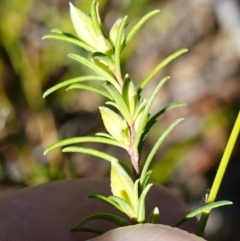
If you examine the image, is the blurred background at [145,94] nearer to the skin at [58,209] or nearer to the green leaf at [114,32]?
the skin at [58,209]

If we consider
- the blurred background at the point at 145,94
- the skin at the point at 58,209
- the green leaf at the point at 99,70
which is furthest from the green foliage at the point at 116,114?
the blurred background at the point at 145,94

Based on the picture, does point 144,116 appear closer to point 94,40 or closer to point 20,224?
point 94,40

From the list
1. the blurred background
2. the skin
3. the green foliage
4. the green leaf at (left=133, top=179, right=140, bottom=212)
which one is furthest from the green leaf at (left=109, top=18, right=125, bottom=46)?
the blurred background

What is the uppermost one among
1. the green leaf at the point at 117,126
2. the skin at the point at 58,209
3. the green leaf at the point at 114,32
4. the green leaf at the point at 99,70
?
the green leaf at the point at 114,32

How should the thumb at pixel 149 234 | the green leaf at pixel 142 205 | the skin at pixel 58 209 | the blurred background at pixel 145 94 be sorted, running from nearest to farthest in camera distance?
the green leaf at pixel 142 205, the thumb at pixel 149 234, the skin at pixel 58 209, the blurred background at pixel 145 94

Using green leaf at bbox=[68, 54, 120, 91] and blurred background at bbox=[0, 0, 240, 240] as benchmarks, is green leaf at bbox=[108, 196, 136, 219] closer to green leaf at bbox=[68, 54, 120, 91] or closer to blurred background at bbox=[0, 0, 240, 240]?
green leaf at bbox=[68, 54, 120, 91]

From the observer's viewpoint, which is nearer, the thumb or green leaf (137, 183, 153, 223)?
→ green leaf (137, 183, 153, 223)

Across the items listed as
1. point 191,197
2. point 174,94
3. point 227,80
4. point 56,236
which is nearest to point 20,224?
point 56,236
